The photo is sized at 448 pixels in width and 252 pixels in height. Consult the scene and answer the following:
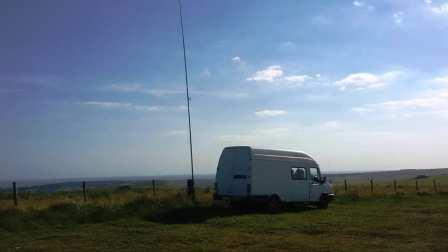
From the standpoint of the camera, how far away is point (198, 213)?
844 inches

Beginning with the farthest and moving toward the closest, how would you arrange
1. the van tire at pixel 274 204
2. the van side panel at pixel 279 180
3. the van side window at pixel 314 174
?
the van side window at pixel 314 174, the van tire at pixel 274 204, the van side panel at pixel 279 180

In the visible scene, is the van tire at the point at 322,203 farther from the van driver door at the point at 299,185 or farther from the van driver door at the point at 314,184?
the van driver door at the point at 299,185

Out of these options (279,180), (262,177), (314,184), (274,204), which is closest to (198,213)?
(262,177)

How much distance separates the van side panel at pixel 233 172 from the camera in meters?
22.6

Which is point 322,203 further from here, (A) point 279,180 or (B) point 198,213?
(B) point 198,213

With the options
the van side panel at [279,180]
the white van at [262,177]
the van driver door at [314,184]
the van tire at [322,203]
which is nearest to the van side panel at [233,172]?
the white van at [262,177]

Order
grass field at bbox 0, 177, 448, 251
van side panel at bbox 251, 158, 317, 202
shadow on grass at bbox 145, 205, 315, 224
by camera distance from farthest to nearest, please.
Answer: van side panel at bbox 251, 158, 317, 202 → shadow on grass at bbox 145, 205, 315, 224 → grass field at bbox 0, 177, 448, 251

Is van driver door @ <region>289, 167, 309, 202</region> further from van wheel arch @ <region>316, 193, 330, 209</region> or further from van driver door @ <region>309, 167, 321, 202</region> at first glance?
van wheel arch @ <region>316, 193, 330, 209</region>

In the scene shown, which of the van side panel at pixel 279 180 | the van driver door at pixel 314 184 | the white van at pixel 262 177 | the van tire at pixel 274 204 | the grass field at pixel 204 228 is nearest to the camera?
the grass field at pixel 204 228

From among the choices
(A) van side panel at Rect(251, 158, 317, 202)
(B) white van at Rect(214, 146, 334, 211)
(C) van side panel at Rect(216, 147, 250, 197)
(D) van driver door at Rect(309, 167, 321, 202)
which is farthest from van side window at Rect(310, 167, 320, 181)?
(C) van side panel at Rect(216, 147, 250, 197)

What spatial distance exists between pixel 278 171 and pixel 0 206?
10391 millimetres

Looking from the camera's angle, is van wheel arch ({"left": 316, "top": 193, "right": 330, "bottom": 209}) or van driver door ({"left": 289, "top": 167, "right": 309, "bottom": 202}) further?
van wheel arch ({"left": 316, "top": 193, "right": 330, "bottom": 209})

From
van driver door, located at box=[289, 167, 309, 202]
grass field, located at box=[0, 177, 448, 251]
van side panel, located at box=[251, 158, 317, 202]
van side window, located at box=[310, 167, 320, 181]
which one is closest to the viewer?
grass field, located at box=[0, 177, 448, 251]

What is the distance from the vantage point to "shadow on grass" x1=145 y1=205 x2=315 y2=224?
64.1ft
